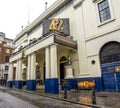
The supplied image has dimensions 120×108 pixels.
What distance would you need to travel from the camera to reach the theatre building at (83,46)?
12539 mm

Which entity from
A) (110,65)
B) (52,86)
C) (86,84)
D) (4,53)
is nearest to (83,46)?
(110,65)

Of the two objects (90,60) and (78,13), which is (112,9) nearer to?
(78,13)

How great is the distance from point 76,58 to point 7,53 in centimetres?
3956

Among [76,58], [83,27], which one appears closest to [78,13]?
[83,27]

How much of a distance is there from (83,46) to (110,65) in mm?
3795

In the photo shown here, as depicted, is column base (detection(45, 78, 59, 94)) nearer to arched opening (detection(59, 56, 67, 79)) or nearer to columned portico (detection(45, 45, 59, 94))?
columned portico (detection(45, 45, 59, 94))

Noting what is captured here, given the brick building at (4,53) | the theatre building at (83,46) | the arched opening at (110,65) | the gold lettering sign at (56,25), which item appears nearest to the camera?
the arched opening at (110,65)

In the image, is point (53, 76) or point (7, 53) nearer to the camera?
point (53, 76)

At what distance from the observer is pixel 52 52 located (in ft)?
42.9

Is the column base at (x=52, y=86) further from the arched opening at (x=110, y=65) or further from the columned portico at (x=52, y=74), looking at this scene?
the arched opening at (x=110, y=65)

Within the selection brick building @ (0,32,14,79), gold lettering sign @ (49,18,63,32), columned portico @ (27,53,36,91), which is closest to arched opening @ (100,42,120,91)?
gold lettering sign @ (49,18,63,32)

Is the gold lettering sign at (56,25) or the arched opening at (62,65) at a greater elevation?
the gold lettering sign at (56,25)

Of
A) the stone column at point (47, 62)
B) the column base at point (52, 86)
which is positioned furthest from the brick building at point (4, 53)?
the column base at point (52, 86)

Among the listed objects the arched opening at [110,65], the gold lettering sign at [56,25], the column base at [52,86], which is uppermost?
the gold lettering sign at [56,25]
